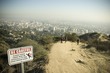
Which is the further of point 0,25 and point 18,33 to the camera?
point 18,33

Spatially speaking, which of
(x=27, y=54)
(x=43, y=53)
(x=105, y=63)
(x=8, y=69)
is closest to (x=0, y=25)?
(x=43, y=53)

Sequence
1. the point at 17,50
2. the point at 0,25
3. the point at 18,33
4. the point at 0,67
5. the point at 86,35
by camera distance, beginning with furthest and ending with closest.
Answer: the point at 86,35
the point at 18,33
the point at 0,25
the point at 0,67
the point at 17,50

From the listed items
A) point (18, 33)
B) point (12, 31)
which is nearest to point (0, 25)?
point (12, 31)

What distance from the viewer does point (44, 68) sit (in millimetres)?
6863

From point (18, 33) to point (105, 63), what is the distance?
33.9 feet

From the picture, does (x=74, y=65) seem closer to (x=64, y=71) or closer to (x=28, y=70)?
(x=64, y=71)

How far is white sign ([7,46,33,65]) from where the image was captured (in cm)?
Result: 251

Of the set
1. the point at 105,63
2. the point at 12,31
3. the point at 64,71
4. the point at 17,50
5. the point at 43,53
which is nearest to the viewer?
the point at 17,50

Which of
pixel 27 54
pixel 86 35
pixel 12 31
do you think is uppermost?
pixel 27 54

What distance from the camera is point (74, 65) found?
293 inches

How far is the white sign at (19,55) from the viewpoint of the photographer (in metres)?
2.51

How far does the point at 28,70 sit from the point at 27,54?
15.2 feet

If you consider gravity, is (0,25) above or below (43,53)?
above

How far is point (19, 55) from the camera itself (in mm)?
2598
